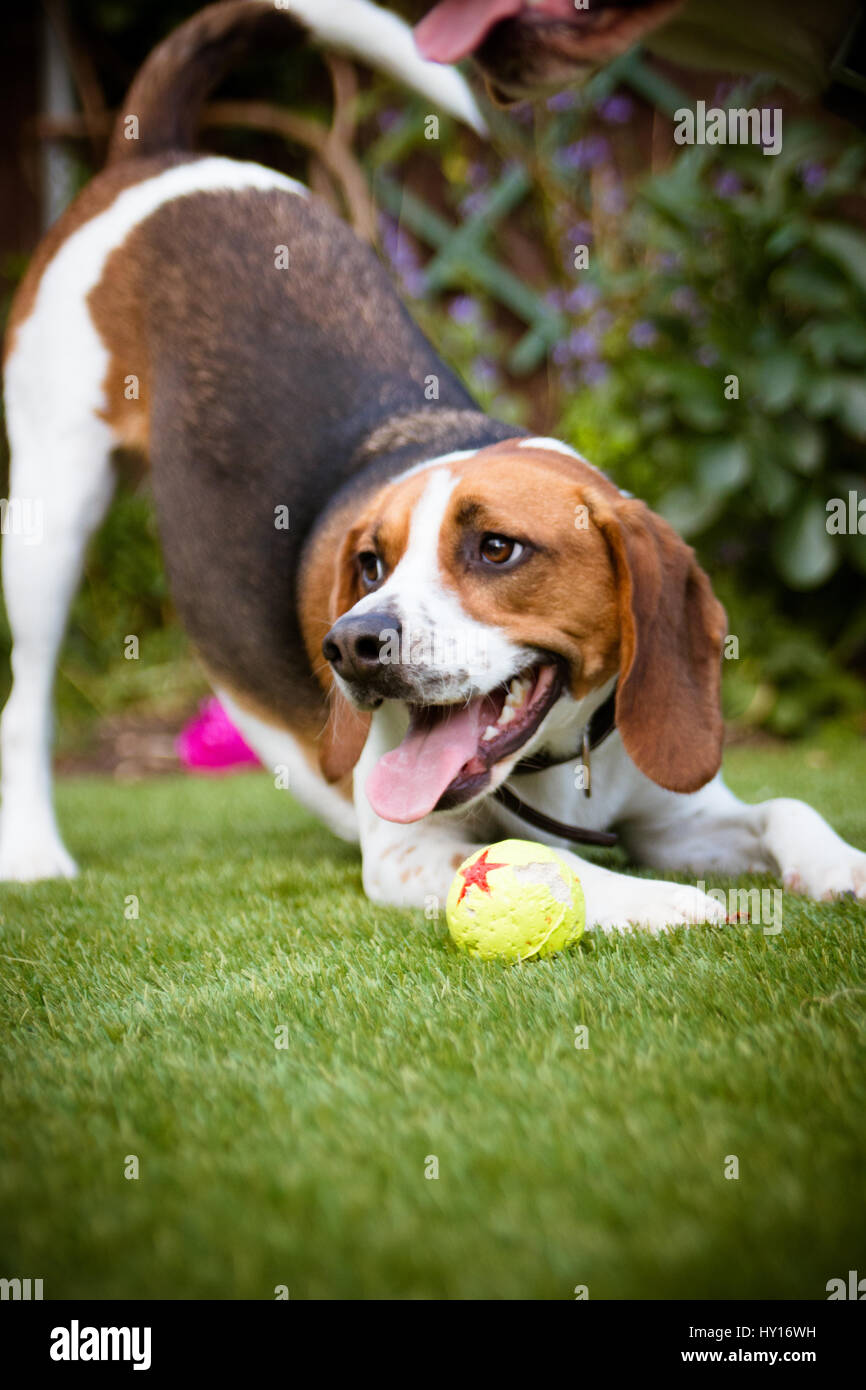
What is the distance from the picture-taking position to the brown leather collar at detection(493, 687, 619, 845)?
2648 mm

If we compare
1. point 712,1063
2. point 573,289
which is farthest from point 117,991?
point 573,289

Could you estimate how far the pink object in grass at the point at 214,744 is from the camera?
571 cm

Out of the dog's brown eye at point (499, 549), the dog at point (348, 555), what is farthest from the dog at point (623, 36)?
the dog's brown eye at point (499, 549)

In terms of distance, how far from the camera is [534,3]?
2.37 metres

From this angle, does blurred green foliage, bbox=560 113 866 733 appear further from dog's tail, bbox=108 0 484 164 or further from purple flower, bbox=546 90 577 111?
dog's tail, bbox=108 0 484 164

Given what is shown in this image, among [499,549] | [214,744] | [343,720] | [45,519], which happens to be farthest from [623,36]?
[214,744]

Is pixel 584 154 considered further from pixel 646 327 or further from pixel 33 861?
pixel 33 861

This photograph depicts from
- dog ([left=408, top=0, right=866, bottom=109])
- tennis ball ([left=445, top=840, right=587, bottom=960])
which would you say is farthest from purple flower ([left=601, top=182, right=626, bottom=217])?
tennis ball ([left=445, top=840, right=587, bottom=960])

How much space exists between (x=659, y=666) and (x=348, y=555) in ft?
2.54

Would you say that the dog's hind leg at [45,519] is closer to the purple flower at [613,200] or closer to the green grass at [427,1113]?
the green grass at [427,1113]

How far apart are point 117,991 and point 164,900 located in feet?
2.61

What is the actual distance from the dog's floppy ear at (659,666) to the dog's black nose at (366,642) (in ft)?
1.60
